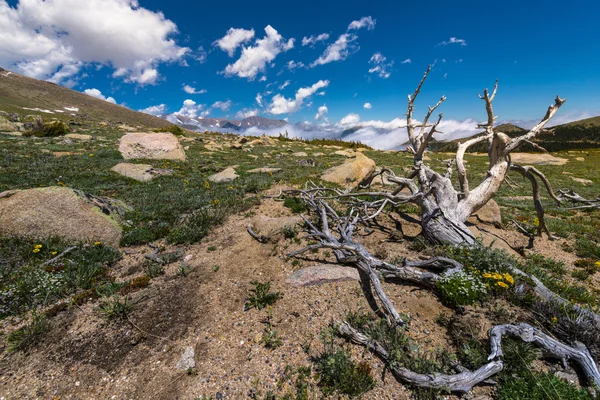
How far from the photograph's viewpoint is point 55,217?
7.44 metres

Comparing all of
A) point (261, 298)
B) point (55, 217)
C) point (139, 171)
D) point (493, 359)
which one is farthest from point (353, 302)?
point (139, 171)

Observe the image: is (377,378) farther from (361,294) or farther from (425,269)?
(425,269)

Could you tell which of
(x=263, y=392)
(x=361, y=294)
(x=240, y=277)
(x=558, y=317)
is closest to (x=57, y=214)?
(x=240, y=277)

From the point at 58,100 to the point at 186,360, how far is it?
590 feet

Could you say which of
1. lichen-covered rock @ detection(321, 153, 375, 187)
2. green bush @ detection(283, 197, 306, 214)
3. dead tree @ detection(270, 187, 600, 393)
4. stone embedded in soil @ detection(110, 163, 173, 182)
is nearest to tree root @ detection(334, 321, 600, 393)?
dead tree @ detection(270, 187, 600, 393)

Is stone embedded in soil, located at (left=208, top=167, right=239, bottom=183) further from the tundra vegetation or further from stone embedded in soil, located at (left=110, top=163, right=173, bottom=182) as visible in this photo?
the tundra vegetation

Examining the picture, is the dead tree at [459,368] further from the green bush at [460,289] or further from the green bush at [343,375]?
the green bush at [343,375]

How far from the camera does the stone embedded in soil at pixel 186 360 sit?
386 centimetres

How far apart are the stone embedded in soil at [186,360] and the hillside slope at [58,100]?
13549 centimetres

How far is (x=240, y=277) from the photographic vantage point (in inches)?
242

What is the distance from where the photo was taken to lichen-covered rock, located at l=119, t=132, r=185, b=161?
20750 mm

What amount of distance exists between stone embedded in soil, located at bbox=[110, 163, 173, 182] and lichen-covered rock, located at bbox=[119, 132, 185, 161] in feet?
15.3

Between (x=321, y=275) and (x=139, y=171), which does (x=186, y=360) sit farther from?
(x=139, y=171)

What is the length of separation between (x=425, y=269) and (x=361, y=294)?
188 centimetres
